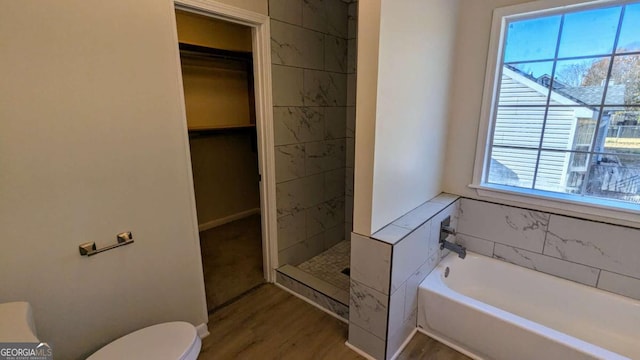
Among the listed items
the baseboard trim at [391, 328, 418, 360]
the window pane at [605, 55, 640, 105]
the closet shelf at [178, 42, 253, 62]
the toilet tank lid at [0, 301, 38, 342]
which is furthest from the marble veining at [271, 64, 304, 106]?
the window pane at [605, 55, 640, 105]

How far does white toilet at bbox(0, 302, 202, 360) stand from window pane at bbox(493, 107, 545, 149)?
2.33 metres

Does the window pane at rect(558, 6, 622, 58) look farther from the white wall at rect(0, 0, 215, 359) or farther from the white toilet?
the white toilet

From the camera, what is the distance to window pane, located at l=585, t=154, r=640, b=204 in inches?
70.7

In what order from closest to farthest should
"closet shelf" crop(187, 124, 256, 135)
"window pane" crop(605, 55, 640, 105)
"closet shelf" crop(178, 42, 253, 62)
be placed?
"window pane" crop(605, 55, 640, 105) → "closet shelf" crop(178, 42, 253, 62) → "closet shelf" crop(187, 124, 256, 135)

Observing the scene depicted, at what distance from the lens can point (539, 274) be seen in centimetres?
210

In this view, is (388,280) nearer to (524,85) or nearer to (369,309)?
(369,309)

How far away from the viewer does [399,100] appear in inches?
66.2

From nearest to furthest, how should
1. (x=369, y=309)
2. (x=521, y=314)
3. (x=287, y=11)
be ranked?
(x=369, y=309) → (x=521, y=314) → (x=287, y=11)

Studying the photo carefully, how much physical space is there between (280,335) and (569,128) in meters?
2.35

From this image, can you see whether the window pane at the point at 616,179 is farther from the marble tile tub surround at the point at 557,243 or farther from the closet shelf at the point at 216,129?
the closet shelf at the point at 216,129

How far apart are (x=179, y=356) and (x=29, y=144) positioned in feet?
3.56

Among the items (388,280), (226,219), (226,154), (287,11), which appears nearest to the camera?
(388,280)

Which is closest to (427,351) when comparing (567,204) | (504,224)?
(504,224)

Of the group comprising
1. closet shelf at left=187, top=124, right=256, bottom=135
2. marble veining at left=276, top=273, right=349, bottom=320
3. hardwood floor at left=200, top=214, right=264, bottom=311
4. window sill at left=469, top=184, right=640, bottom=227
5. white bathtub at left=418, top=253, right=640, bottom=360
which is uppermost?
closet shelf at left=187, top=124, right=256, bottom=135
